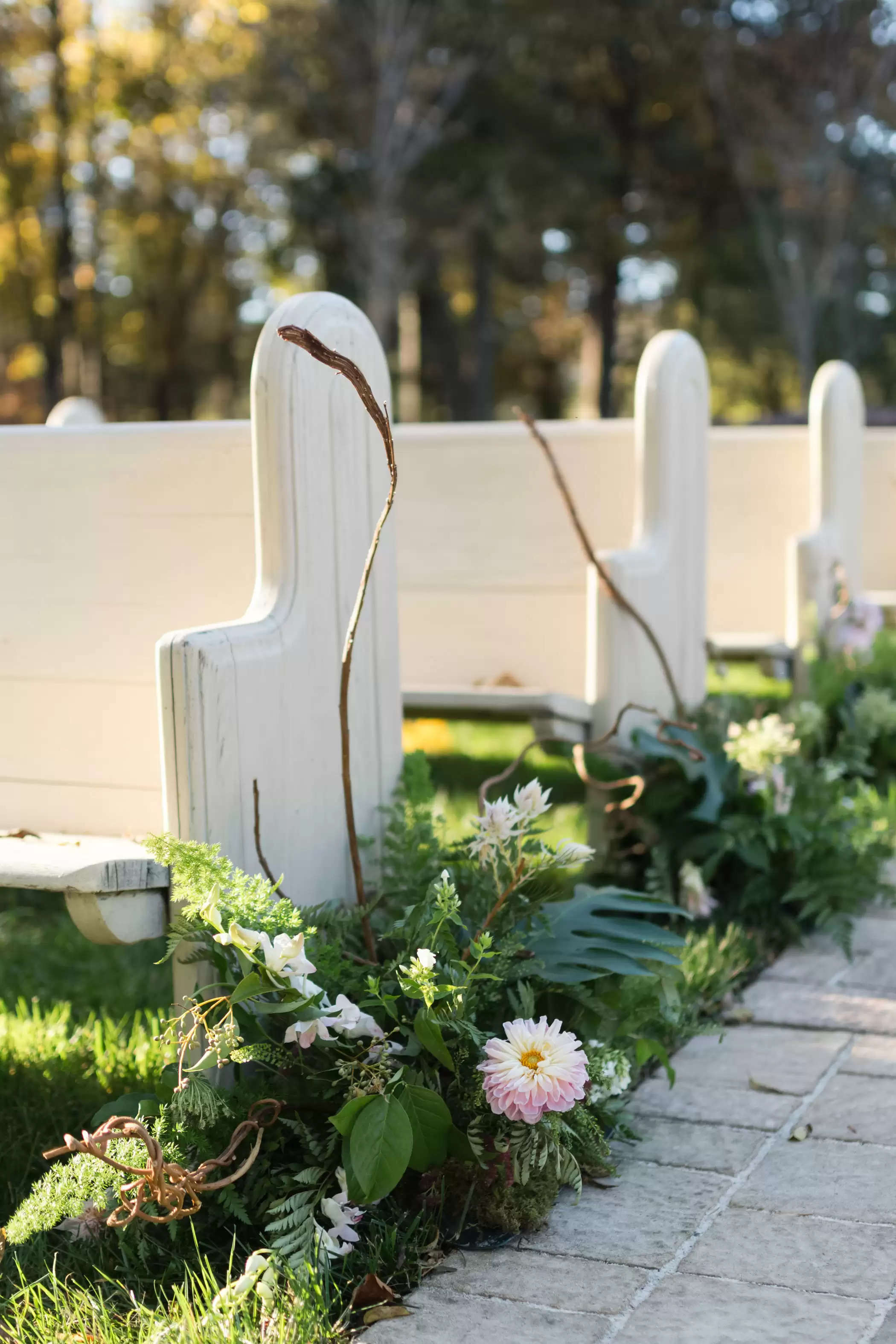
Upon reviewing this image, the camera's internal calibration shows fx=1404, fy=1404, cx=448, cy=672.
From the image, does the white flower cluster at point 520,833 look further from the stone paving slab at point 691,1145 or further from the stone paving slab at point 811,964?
the stone paving slab at point 811,964

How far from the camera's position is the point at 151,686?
269 cm

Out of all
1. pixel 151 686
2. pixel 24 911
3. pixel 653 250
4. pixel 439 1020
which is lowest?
pixel 24 911

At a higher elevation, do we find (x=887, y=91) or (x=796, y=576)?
(x=887, y=91)

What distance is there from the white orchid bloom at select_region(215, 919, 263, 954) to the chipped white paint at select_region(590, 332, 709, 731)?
5.52 feet

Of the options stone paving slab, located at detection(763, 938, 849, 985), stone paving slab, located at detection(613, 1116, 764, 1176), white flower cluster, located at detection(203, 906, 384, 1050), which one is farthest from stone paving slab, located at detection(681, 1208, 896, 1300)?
stone paving slab, located at detection(763, 938, 849, 985)

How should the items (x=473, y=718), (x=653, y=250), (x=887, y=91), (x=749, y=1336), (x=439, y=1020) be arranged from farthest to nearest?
(x=653, y=250)
(x=887, y=91)
(x=473, y=718)
(x=439, y=1020)
(x=749, y=1336)

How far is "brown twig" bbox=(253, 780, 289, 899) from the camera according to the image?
2.12m

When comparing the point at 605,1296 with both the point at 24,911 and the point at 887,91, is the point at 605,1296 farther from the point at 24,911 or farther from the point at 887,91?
the point at 887,91

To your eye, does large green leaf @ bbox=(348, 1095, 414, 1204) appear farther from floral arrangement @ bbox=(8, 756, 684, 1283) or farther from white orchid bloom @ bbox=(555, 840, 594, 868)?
white orchid bloom @ bbox=(555, 840, 594, 868)

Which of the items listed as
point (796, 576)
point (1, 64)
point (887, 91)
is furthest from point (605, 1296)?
point (887, 91)

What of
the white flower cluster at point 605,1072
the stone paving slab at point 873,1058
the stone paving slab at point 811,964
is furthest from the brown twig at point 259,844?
the stone paving slab at point 811,964

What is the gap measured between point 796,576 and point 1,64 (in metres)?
14.0

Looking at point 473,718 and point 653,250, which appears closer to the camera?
point 473,718

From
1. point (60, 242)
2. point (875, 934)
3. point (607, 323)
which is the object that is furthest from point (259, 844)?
point (607, 323)
